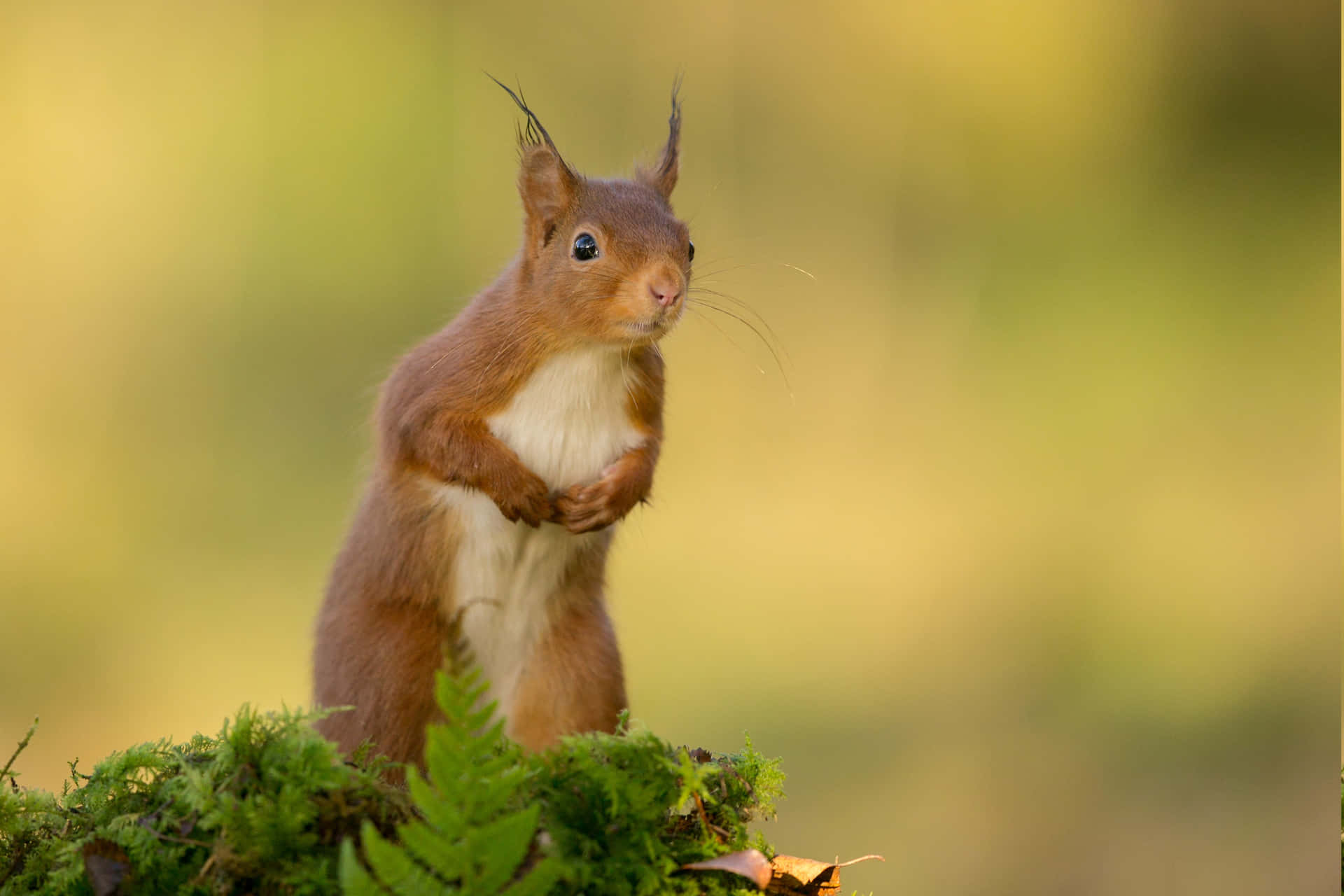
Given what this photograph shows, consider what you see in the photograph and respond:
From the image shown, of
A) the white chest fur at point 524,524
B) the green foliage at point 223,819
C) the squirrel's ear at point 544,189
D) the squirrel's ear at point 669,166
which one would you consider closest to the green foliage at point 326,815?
the green foliage at point 223,819

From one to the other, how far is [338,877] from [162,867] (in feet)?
0.74

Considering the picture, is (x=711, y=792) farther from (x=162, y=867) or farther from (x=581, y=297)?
(x=581, y=297)

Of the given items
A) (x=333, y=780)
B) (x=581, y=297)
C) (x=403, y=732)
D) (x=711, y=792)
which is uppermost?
(x=581, y=297)

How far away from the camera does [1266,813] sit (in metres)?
5.78

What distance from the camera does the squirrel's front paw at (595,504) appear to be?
2391 mm

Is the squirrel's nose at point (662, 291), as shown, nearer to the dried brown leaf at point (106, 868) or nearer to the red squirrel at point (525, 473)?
the red squirrel at point (525, 473)

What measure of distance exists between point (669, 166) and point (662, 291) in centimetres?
49

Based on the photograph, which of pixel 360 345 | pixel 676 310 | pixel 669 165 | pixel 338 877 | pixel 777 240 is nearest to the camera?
pixel 338 877

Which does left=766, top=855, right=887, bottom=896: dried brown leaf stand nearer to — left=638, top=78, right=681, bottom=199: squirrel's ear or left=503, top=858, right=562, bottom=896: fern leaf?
left=503, top=858, right=562, bottom=896: fern leaf

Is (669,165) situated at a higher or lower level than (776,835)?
higher

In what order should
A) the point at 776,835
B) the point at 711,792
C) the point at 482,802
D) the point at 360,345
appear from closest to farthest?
the point at 482,802
the point at 711,792
the point at 776,835
the point at 360,345

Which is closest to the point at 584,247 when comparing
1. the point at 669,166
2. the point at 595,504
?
the point at 669,166

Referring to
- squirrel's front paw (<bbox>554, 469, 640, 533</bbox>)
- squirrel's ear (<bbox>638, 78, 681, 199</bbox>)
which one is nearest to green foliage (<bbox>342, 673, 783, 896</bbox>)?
squirrel's front paw (<bbox>554, 469, 640, 533</bbox>)

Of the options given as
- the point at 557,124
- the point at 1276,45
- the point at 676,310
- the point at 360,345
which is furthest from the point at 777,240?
the point at 676,310
